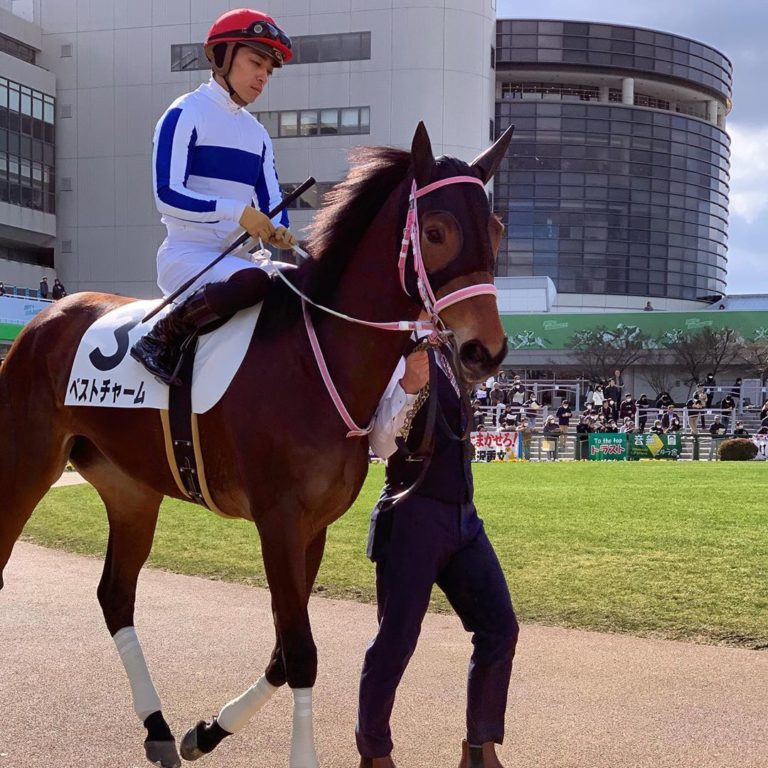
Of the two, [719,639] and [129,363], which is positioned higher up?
[129,363]

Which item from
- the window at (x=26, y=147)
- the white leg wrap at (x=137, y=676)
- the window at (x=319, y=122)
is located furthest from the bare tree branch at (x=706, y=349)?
the white leg wrap at (x=137, y=676)

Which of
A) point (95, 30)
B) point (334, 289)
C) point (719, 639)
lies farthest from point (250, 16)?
point (95, 30)

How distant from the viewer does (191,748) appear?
338 centimetres

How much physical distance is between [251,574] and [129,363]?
14.8 feet

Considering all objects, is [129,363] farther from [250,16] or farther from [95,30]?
[95,30]

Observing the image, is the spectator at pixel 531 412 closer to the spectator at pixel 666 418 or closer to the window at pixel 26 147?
the spectator at pixel 666 418

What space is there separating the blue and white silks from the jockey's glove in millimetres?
52

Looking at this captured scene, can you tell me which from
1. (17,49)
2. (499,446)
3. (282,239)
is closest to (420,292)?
(282,239)

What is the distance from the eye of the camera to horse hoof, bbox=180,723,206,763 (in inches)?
133

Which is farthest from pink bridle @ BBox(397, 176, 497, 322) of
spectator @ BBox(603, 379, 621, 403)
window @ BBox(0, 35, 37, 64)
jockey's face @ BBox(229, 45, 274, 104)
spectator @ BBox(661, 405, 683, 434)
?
window @ BBox(0, 35, 37, 64)

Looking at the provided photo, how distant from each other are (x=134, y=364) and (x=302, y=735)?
147 centimetres

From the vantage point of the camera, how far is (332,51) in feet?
138

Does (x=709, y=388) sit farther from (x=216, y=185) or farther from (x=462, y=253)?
(x=462, y=253)

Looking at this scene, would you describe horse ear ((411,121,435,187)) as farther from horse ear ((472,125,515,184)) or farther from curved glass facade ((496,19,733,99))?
curved glass facade ((496,19,733,99))
